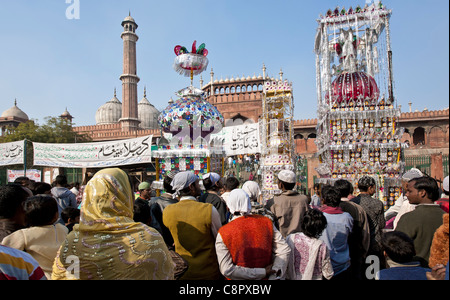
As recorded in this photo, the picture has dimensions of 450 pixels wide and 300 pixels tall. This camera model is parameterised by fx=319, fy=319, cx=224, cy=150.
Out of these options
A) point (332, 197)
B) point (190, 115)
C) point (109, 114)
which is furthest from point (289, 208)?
point (109, 114)

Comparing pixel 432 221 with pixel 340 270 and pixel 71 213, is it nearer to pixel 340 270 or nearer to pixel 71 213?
pixel 340 270

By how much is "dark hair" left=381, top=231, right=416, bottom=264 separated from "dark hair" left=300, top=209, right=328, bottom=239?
1.47 feet

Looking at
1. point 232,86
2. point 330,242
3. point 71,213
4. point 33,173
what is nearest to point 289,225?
point 330,242

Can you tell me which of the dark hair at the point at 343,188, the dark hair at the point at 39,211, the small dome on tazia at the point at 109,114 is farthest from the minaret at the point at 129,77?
the dark hair at the point at 39,211

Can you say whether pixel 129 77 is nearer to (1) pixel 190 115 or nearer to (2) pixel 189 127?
(2) pixel 189 127

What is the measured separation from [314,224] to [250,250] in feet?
1.66

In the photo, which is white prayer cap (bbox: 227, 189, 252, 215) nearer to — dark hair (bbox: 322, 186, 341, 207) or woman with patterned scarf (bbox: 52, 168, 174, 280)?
woman with patterned scarf (bbox: 52, 168, 174, 280)

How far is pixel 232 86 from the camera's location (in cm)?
3141

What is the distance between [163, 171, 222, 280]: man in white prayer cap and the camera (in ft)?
7.52

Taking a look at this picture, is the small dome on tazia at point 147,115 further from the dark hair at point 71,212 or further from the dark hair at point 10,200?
the dark hair at point 10,200

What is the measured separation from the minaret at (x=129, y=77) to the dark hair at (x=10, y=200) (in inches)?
1156

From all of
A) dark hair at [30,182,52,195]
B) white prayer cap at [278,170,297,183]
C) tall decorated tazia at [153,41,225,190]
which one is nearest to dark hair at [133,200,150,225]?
white prayer cap at [278,170,297,183]

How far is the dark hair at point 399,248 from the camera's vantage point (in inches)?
72.4

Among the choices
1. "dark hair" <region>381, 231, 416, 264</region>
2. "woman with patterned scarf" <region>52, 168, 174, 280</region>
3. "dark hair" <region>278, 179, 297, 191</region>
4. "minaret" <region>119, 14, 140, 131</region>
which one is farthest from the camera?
"minaret" <region>119, 14, 140, 131</region>
